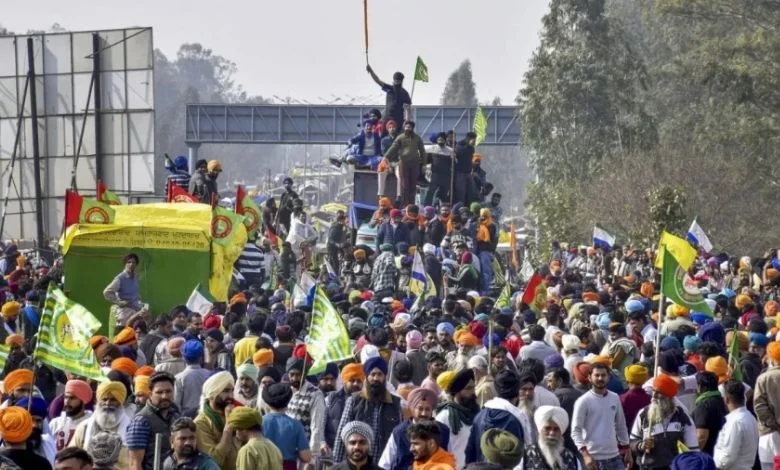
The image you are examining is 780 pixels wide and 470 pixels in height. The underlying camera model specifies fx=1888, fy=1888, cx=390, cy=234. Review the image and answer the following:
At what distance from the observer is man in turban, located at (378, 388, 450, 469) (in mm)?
11406

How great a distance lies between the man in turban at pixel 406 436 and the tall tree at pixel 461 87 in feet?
348

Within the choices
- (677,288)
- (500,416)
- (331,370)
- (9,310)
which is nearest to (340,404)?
(331,370)

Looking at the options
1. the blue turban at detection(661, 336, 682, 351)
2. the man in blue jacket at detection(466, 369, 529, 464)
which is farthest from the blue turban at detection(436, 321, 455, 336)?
the man in blue jacket at detection(466, 369, 529, 464)

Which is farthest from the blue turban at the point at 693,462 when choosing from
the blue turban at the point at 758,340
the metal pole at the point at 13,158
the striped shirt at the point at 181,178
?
the striped shirt at the point at 181,178

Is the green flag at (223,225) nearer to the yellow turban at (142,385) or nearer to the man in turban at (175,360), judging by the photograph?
the man in turban at (175,360)

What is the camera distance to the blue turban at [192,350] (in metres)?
13.9

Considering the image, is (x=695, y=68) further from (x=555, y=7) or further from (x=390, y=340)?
(x=390, y=340)

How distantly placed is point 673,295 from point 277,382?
401 cm

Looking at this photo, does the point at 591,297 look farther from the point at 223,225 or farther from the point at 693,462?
the point at 693,462

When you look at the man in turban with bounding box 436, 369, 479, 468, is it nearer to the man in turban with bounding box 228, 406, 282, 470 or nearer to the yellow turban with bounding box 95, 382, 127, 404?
the man in turban with bounding box 228, 406, 282, 470

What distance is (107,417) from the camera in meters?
11.7

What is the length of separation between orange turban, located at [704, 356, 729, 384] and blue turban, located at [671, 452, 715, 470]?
3.78m

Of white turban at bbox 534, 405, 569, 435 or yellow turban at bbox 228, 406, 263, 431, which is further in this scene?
white turban at bbox 534, 405, 569, 435

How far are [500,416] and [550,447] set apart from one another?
1.75ft
